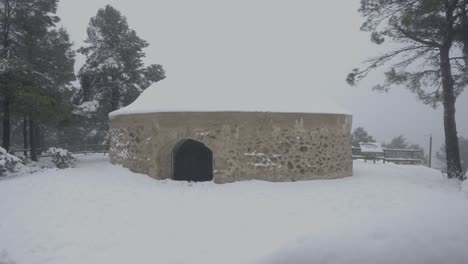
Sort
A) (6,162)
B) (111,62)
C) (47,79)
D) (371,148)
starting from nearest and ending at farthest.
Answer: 1. (6,162)
2. (47,79)
3. (371,148)
4. (111,62)

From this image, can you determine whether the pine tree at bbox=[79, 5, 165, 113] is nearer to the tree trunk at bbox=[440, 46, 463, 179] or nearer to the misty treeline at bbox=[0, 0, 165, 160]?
the misty treeline at bbox=[0, 0, 165, 160]

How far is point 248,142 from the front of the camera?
9.26 m

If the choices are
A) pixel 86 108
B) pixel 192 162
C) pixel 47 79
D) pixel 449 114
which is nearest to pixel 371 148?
pixel 449 114

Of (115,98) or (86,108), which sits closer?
(86,108)

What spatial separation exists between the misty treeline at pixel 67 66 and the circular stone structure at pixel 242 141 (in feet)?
19.0

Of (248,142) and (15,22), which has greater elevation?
(15,22)

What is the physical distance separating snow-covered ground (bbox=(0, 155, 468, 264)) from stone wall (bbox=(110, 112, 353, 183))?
0.44m

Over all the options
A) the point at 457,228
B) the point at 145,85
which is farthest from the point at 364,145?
the point at 457,228

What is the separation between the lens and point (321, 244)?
2.52m

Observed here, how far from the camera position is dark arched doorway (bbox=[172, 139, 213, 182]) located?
11.0m

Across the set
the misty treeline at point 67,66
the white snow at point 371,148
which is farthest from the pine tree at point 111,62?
the white snow at point 371,148

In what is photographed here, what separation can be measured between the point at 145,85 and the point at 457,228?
18951mm

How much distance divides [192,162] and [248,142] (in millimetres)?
2712

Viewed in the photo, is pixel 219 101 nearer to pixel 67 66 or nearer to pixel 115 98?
pixel 115 98
